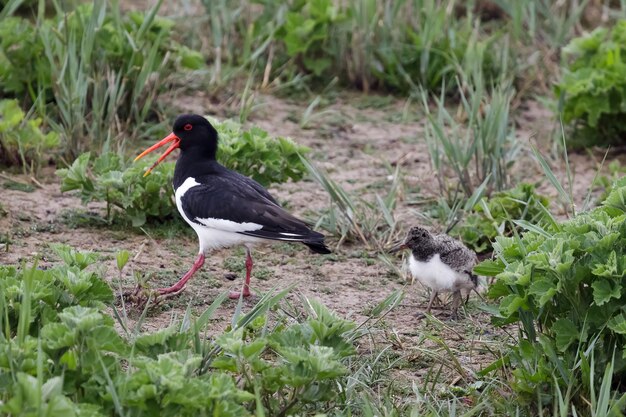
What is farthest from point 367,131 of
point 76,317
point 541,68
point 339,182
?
point 76,317

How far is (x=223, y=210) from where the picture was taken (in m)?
5.96

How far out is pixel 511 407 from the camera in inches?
180

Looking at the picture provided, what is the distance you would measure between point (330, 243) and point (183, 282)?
1179 millimetres

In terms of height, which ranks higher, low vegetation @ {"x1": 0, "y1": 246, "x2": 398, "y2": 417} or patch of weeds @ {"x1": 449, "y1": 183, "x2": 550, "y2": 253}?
low vegetation @ {"x1": 0, "y1": 246, "x2": 398, "y2": 417}

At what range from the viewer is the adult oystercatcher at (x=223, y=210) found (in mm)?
5848

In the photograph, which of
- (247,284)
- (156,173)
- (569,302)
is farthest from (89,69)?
(569,302)

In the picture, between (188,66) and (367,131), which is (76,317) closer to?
(188,66)

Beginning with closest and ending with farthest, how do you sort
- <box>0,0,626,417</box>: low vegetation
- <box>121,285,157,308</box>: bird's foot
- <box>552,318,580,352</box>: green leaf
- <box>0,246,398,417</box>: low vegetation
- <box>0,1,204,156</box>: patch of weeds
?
<box>0,246,398,417</box>: low vegetation → <box>0,0,626,417</box>: low vegetation → <box>552,318,580,352</box>: green leaf → <box>121,285,157,308</box>: bird's foot → <box>0,1,204,156</box>: patch of weeds

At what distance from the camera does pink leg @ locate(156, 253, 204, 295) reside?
569 centimetres

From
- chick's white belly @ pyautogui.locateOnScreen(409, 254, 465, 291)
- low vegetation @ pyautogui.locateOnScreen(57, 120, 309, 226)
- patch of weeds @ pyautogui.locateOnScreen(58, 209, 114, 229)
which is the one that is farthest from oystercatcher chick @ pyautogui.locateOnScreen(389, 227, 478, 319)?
patch of weeds @ pyautogui.locateOnScreen(58, 209, 114, 229)

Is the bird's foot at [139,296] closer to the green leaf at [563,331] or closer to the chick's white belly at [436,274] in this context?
the chick's white belly at [436,274]

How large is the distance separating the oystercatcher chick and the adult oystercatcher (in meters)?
0.49

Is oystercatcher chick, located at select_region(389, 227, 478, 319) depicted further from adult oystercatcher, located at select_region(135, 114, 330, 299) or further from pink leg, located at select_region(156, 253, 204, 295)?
pink leg, located at select_region(156, 253, 204, 295)

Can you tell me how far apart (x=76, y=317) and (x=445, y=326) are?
209 centimetres
